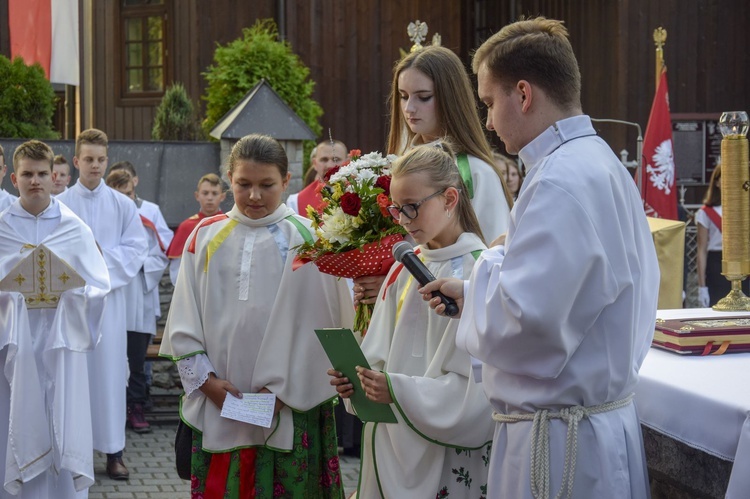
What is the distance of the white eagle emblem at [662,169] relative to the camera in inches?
438

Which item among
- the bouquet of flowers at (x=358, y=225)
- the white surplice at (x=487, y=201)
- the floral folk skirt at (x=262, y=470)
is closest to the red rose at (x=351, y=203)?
the bouquet of flowers at (x=358, y=225)

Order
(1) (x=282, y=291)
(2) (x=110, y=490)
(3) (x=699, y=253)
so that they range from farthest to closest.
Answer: (3) (x=699, y=253) < (2) (x=110, y=490) < (1) (x=282, y=291)

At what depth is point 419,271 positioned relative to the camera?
277 cm

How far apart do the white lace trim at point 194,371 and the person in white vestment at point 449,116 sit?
71 cm

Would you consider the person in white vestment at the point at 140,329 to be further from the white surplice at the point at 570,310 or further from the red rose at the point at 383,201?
the white surplice at the point at 570,310

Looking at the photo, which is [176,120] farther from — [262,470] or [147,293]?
[262,470]

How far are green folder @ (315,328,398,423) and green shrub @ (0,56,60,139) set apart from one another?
9323 millimetres

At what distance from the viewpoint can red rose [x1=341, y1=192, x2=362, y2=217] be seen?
137 inches

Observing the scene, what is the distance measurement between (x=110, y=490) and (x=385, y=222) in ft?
11.4

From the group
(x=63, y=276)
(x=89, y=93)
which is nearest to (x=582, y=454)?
(x=63, y=276)

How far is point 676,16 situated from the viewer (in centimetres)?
1539

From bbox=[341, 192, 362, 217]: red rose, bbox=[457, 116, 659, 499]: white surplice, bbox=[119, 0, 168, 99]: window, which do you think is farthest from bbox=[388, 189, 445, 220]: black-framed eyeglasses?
bbox=[119, 0, 168, 99]: window

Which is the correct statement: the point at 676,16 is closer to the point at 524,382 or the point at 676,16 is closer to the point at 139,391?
the point at 139,391

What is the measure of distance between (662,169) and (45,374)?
7658mm
